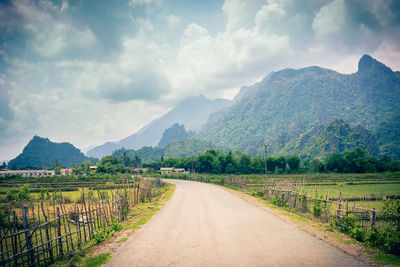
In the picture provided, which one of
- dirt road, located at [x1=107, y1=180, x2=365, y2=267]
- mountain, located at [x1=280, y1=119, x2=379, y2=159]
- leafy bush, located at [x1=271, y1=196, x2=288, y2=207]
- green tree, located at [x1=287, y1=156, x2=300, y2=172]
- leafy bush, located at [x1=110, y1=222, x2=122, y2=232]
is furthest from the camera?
mountain, located at [x1=280, y1=119, x2=379, y2=159]

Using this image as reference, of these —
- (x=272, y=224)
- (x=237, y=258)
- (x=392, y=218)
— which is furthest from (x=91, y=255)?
(x=392, y=218)

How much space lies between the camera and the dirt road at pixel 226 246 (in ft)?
22.6

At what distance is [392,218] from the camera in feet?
27.9

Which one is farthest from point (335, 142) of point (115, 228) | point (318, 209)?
point (115, 228)

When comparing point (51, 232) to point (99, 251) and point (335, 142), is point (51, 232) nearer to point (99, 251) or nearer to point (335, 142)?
point (99, 251)

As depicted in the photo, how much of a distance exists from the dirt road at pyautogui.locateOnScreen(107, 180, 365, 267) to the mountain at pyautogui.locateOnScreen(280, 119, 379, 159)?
479ft

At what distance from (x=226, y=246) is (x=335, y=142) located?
6187 inches

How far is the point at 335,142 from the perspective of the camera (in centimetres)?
14012

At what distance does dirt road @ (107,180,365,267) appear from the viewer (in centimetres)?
690

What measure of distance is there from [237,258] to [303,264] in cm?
197

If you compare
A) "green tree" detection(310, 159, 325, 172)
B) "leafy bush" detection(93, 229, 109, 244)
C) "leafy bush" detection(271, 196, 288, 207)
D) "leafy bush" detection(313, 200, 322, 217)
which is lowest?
"green tree" detection(310, 159, 325, 172)

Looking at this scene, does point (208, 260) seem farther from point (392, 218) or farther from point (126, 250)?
point (392, 218)

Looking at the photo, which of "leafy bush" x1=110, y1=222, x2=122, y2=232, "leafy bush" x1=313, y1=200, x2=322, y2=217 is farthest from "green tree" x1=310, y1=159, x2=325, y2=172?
"leafy bush" x1=110, y1=222, x2=122, y2=232

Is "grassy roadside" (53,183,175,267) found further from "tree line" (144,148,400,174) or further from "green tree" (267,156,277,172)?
"green tree" (267,156,277,172)
